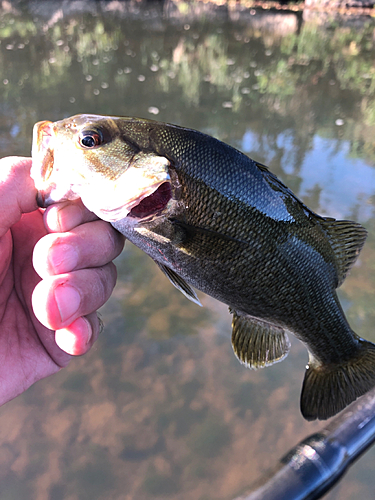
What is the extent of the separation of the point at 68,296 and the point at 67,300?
0.01 metres

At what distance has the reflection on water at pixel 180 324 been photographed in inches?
94.4

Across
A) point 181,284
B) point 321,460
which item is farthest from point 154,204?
point 321,460

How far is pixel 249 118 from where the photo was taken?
6.57 meters

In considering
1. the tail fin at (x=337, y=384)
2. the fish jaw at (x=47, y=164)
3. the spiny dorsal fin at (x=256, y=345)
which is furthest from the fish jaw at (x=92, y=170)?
the tail fin at (x=337, y=384)

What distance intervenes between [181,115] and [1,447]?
5636 mm

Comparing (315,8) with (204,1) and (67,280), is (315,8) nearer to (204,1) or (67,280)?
(204,1)

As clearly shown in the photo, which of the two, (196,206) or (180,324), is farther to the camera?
(180,324)

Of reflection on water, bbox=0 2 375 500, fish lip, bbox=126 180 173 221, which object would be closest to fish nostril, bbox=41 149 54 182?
fish lip, bbox=126 180 173 221

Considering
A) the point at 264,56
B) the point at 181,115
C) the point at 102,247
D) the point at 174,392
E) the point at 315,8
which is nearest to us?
the point at 102,247

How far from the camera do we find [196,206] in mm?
1301

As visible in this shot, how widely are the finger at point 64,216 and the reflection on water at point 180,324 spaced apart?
1793 millimetres

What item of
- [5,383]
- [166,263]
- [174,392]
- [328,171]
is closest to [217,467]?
[174,392]

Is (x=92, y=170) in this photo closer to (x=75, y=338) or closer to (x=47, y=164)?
(x=47, y=164)

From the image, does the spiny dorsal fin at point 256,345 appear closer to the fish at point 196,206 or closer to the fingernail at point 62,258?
the fish at point 196,206
